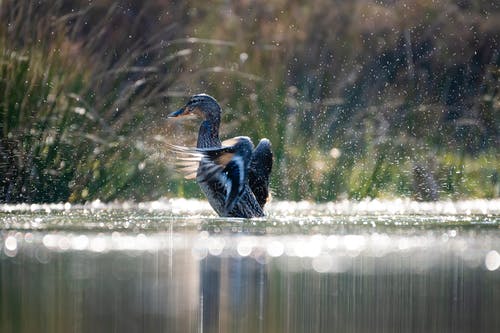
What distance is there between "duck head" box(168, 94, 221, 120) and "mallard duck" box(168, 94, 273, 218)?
851 mm

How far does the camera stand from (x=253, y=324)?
6.31 m

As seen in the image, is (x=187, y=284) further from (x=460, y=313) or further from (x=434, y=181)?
(x=434, y=181)

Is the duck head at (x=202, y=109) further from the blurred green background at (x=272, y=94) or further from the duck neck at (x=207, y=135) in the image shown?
the blurred green background at (x=272, y=94)

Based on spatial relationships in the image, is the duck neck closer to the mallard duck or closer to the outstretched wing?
the mallard duck

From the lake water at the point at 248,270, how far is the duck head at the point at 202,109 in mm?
1197

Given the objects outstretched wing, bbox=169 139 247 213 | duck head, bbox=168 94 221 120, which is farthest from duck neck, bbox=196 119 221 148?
outstretched wing, bbox=169 139 247 213

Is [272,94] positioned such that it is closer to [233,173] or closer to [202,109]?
[202,109]

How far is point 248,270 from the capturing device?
8406mm

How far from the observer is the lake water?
Result: 257 inches

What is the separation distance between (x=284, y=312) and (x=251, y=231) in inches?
155

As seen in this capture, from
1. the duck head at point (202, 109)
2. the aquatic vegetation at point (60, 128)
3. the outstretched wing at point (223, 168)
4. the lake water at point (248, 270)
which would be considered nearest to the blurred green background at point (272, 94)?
the aquatic vegetation at point (60, 128)

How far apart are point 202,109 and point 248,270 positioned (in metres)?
5.32

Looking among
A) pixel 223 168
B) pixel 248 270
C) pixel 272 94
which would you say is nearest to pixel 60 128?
pixel 223 168

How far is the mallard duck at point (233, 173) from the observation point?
11938 mm
